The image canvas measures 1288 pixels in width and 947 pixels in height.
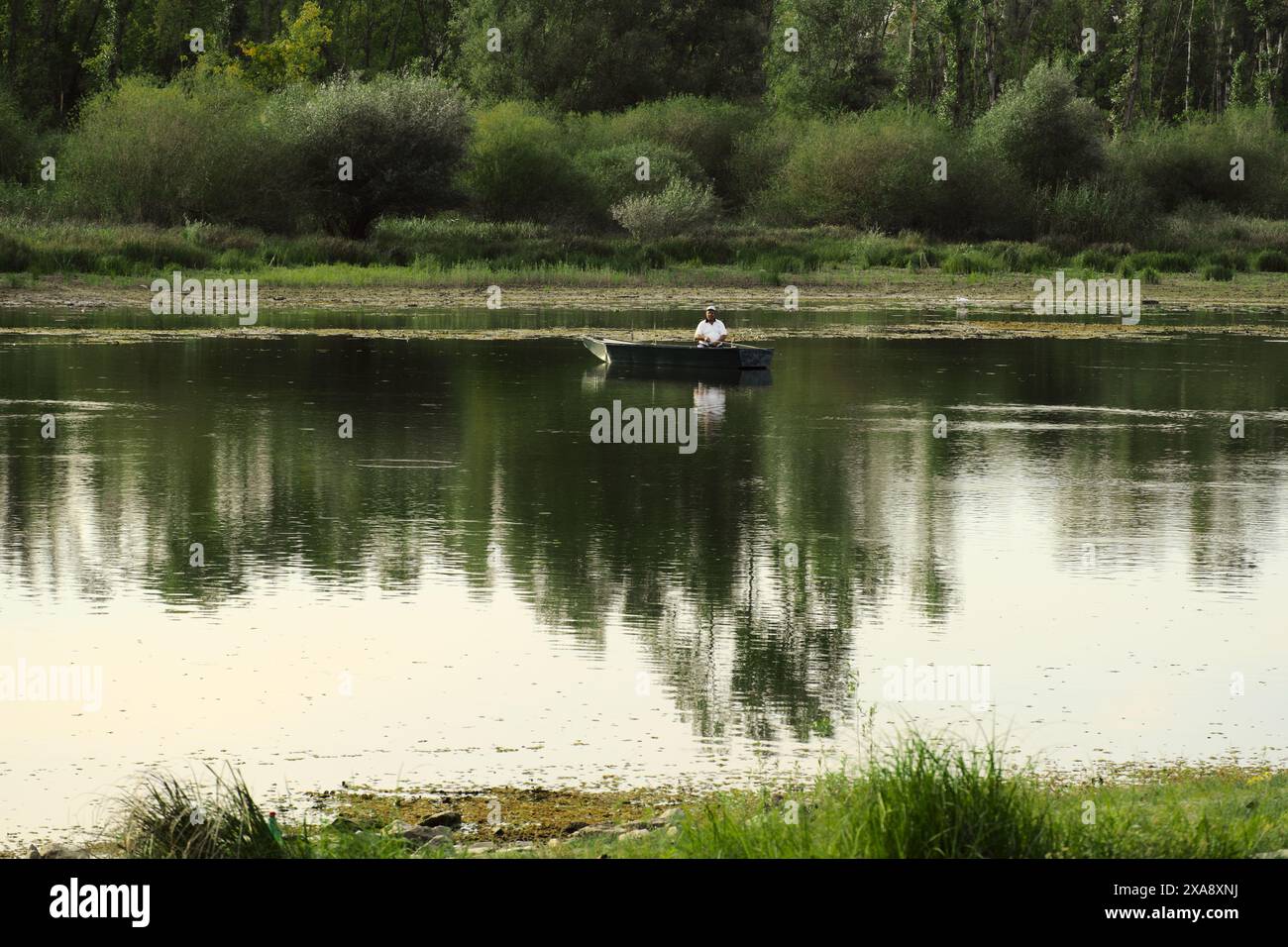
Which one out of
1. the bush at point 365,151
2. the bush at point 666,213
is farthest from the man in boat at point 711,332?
the bush at point 666,213

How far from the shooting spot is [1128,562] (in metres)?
19.5

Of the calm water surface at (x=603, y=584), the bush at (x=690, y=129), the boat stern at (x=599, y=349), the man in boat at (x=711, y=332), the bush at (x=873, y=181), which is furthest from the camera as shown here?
the bush at (x=690, y=129)

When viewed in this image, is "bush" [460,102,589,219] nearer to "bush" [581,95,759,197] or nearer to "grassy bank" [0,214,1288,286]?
"grassy bank" [0,214,1288,286]

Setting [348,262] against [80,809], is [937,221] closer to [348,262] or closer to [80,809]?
[348,262]

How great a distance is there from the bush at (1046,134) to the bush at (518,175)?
772 inches

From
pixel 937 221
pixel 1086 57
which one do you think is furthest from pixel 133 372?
pixel 1086 57

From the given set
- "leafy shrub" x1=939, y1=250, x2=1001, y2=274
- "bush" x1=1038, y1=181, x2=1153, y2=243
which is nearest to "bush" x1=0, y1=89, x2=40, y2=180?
"leafy shrub" x1=939, y1=250, x2=1001, y2=274

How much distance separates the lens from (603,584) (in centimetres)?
1795

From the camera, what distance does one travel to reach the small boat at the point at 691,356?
37.6 m

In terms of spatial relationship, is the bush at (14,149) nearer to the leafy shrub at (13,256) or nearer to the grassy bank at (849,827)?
the leafy shrub at (13,256)

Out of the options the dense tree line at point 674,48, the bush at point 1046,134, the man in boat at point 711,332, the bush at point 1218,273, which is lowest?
the man in boat at point 711,332

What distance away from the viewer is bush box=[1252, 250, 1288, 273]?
256ft
